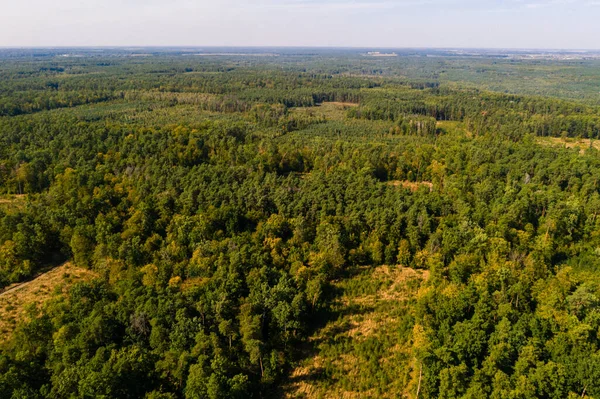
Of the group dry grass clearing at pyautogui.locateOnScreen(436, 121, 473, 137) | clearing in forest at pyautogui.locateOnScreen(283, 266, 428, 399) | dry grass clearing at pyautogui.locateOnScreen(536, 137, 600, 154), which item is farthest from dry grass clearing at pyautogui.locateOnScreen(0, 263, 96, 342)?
dry grass clearing at pyautogui.locateOnScreen(536, 137, 600, 154)

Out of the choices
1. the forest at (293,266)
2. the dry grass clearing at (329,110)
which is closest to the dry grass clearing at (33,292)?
the forest at (293,266)

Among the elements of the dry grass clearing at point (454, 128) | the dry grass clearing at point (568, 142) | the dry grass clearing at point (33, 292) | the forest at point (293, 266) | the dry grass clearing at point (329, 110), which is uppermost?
the dry grass clearing at point (329, 110)

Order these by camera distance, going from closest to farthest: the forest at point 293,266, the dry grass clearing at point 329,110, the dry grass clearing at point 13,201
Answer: the forest at point 293,266
the dry grass clearing at point 13,201
the dry grass clearing at point 329,110

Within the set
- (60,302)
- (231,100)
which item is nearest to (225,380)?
(60,302)

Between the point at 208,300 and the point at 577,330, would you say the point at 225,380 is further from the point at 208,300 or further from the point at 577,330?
the point at 577,330

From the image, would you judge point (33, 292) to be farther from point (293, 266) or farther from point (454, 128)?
point (454, 128)

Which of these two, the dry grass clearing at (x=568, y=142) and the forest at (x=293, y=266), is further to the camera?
the dry grass clearing at (x=568, y=142)

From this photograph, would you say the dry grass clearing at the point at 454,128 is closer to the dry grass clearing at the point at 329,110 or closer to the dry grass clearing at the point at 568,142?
the dry grass clearing at the point at 568,142
